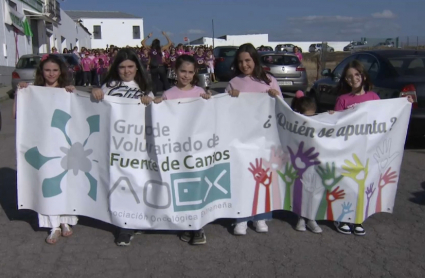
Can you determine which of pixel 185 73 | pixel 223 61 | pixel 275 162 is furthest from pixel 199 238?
pixel 223 61

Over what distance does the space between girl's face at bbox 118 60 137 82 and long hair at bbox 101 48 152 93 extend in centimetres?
3

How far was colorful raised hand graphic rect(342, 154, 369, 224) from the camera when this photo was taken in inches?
171

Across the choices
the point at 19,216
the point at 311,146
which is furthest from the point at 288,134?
the point at 19,216

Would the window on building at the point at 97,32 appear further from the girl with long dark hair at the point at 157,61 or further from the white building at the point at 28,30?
the girl with long dark hair at the point at 157,61

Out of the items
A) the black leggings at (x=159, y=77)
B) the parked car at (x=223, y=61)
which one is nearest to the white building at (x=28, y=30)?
the parked car at (x=223, y=61)

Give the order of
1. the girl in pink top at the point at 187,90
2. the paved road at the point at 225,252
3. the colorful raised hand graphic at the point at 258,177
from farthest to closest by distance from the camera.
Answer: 1. the colorful raised hand graphic at the point at 258,177
2. the girl in pink top at the point at 187,90
3. the paved road at the point at 225,252

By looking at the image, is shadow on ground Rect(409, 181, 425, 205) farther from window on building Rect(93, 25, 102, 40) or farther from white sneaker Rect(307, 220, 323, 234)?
window on building Rect(93, 25, 102, 40)

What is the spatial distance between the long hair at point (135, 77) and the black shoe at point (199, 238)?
54.5 inches

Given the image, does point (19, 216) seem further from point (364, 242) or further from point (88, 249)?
point (364, 242)

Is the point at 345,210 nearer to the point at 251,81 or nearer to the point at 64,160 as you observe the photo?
the point at 251,81

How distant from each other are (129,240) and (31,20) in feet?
106

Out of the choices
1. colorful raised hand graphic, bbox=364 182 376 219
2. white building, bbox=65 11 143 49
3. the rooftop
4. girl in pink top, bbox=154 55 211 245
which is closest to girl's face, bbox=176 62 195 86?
girl in pink top, bbox=154 55 211 245

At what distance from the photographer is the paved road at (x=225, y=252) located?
12.3ft

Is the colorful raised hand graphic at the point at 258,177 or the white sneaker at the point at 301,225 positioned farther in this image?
the white sneaker at the point at 301,225
